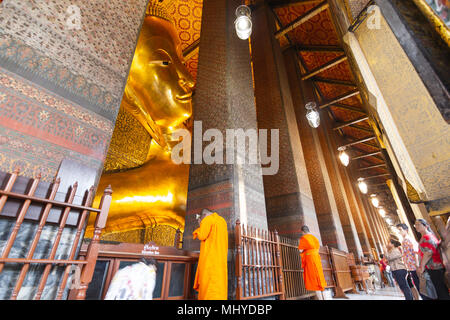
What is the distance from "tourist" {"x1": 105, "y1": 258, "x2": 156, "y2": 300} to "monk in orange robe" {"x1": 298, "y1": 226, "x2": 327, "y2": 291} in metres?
2.81

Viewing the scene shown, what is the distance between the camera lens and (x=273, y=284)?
2.92 meters

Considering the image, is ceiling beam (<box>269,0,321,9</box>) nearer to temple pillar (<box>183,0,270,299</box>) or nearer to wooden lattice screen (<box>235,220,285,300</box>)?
temple pillar (<box>183,0,270,299</box>)

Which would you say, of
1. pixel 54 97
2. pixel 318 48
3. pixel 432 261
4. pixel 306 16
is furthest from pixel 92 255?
pixel 318 48

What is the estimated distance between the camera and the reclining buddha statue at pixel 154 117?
432cm

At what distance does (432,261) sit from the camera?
76.1 inches

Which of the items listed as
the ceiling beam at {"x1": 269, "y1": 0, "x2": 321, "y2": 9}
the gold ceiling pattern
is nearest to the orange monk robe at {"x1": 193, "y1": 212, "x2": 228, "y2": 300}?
the gold ceiling pattern

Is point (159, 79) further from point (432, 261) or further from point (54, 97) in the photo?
point (432, 261)

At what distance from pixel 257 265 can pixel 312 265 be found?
4.17 ft

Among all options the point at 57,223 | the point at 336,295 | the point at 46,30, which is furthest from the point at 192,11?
the point at 336,295

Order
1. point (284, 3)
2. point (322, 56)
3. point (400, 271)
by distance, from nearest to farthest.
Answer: point (400, 271), point (284, 3), point (322, 56)

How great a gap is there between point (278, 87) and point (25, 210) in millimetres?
6189

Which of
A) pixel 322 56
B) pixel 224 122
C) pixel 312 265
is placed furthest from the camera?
pixel 322 56

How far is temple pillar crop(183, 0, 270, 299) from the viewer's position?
10.0ft

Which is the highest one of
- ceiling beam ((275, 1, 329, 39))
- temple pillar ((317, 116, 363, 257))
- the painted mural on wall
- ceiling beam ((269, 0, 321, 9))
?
ceiling beam ((269, 0, 321, 9))
